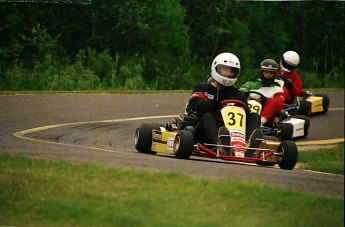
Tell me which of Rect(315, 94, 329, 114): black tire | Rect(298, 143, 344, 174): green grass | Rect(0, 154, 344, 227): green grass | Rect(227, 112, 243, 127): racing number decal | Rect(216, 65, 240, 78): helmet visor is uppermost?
Rect(216, 65, 240, 78): helmet visor

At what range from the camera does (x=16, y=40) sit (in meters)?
4.87

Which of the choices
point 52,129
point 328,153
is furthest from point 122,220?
point 328,153

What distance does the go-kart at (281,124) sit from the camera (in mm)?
10844

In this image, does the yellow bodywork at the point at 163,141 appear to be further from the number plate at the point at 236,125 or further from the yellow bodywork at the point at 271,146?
the yellow bodywork at the point at 271,146

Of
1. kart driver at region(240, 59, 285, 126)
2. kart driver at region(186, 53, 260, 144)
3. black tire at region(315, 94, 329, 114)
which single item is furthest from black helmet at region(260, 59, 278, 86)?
black tire at region(315, 94, 329, 114)

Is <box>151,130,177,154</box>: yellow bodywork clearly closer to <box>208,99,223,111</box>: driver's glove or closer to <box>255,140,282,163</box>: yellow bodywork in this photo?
<box>208,99,223,111</box>: driver's glove

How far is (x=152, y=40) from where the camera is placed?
20.4ft

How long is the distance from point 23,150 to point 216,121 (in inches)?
141

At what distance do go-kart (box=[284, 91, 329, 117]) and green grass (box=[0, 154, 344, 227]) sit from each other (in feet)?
34.0

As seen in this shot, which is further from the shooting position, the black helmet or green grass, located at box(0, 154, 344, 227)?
the black helmet

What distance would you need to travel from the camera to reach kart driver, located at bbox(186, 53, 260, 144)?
833 centimetres

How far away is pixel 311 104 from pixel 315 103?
0.73ft

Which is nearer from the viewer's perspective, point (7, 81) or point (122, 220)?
point (122, 220)

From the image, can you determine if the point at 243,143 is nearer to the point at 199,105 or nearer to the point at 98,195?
the point at 199,105
